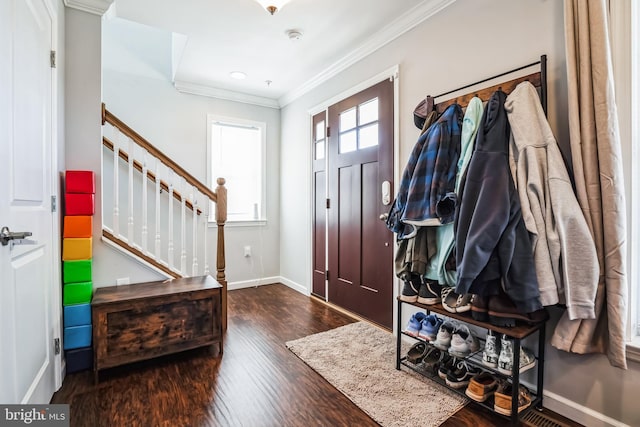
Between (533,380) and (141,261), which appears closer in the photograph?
(533,380)

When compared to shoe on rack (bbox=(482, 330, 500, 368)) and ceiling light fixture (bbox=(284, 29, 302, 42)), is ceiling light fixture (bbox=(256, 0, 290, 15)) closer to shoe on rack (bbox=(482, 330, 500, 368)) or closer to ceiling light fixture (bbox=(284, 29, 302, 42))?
ceiling light fixture (bbox=(284, 29, 302, 42))

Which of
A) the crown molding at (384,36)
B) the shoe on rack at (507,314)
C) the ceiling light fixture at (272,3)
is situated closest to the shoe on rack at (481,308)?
the shoe on rack at (507,314)

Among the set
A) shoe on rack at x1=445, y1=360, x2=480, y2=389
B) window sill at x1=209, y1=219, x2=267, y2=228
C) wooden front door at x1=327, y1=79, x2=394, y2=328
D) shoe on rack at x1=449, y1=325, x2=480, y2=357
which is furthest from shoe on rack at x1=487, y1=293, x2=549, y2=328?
window sill at x1=209, y1=219, x2=267, y2=228

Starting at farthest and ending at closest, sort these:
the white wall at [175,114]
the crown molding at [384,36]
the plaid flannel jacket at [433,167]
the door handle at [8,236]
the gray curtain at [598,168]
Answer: the white wall at [175,114] < the crown molding at [384,36] < the plaid flannel jacket at [433,167] < the gray curtain at [598,168] < the door handle at [8,236]

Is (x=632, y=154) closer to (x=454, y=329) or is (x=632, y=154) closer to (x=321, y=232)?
(x=454, y=329)

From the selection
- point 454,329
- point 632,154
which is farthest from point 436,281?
point 632,154

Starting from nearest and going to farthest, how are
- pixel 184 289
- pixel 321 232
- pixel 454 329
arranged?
pixel 454 329 → pixel 184 289 → pixel 321 232

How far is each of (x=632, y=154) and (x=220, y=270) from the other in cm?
276

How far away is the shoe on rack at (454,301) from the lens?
5.53 ft

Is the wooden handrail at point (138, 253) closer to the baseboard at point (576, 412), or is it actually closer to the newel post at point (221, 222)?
the newel post at point (221, 222)

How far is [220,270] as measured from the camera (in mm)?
2768

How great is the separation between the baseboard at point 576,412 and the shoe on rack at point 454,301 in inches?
24.3

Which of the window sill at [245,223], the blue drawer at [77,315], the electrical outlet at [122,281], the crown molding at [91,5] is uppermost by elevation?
the crown molding at [91,5]

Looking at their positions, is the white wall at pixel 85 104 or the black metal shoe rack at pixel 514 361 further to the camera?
the white wall at pixel 85 104
